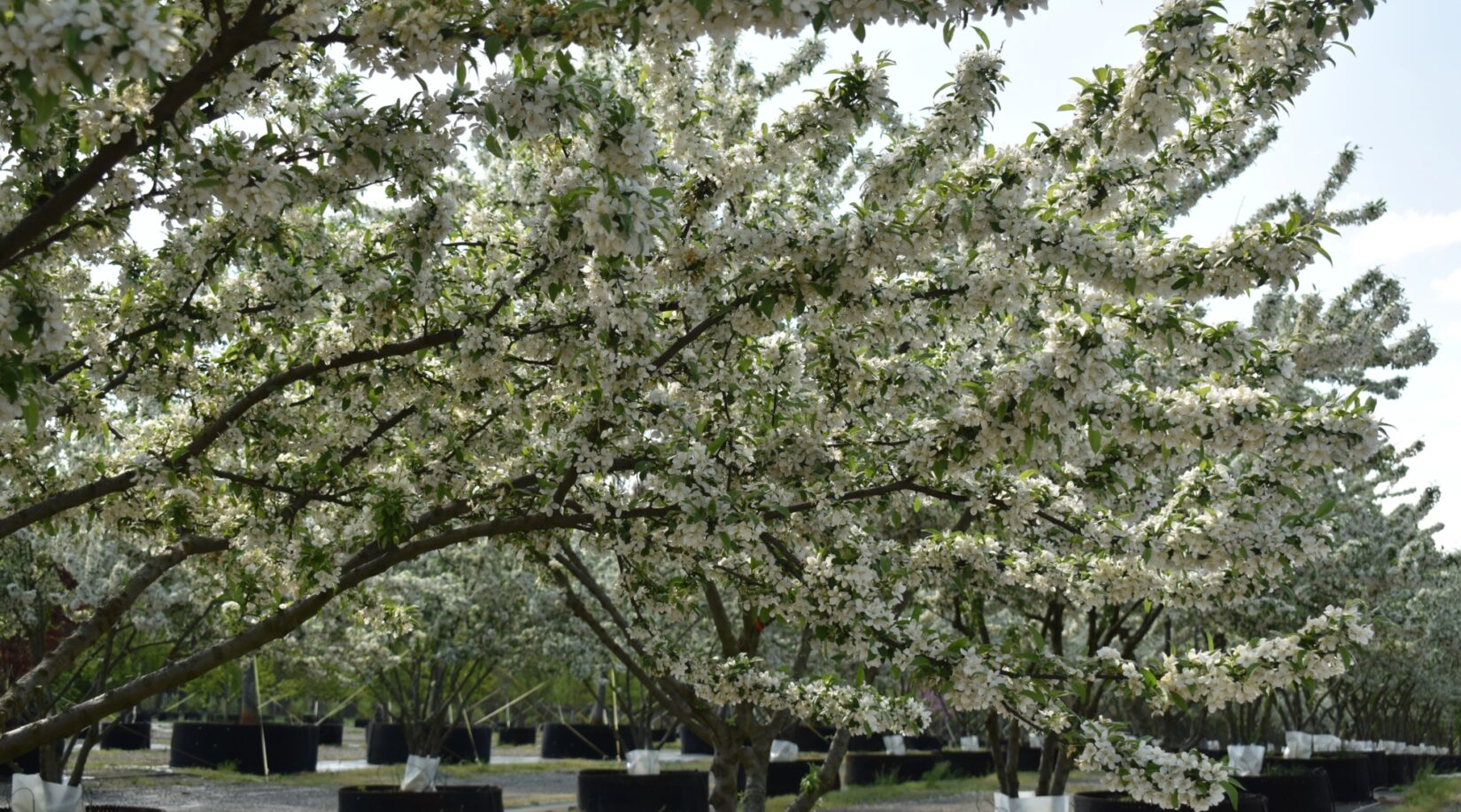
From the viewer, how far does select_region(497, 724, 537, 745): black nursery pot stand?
3544cm

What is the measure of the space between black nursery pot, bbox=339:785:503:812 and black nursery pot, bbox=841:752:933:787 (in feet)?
38.8

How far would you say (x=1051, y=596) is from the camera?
11938mm

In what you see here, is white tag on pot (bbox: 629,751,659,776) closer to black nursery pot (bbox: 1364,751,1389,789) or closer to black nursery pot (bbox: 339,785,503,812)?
black nursery pot (bbox: 339,785,503,812)

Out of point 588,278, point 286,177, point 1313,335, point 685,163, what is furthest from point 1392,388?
point 286,177

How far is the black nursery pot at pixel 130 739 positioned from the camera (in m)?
29.9

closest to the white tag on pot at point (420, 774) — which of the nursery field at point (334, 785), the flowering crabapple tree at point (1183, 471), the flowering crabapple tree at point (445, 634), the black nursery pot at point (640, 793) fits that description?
the flowering crabapple tree at point (445, 634)

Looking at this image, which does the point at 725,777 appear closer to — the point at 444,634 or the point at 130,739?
the point at 444,634

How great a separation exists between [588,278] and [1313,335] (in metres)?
9.22

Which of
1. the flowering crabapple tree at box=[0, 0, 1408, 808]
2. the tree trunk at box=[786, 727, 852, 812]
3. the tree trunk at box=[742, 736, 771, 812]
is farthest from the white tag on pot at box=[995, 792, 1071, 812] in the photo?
the flowering crabapple tree at box=[0, 0, 1408, 808]

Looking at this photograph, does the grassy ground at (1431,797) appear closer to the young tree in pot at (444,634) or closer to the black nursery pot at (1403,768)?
the black nursery pot at (1403,768)

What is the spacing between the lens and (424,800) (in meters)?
11.5

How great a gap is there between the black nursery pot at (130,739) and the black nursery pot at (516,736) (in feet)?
31.8

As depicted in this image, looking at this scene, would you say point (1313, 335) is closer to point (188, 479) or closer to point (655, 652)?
point (655, 652)

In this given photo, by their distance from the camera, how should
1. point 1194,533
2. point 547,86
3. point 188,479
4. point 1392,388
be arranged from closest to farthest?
point 547,86 < point 1194,533 < point 188,479 < point 1392,388
